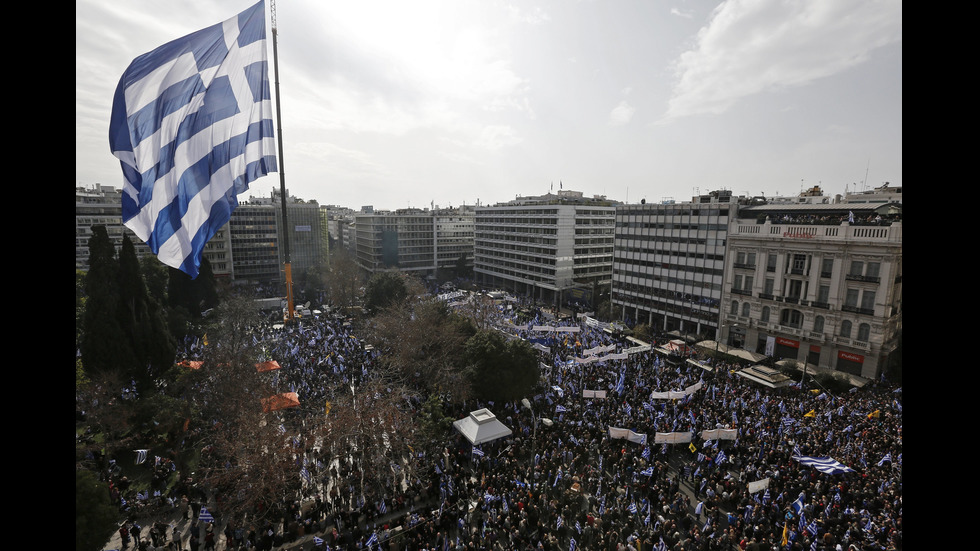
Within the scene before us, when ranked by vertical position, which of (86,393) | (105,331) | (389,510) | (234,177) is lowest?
(389,510)

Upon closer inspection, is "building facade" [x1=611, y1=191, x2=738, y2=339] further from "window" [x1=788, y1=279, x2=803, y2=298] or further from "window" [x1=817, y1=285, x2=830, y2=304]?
"window" [x1=817, y1=285, x2=830, y2=304]

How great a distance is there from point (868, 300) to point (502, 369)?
3287 cm

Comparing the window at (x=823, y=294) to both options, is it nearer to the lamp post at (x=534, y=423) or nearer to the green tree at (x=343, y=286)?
the lamp post at (x=534, y=423)

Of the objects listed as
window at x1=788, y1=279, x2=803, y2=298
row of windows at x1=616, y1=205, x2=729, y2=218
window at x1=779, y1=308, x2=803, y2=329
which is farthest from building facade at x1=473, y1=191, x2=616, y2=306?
window at x1=788, y1=279, x2=803, y2=298

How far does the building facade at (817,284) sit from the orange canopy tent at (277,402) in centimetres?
4069

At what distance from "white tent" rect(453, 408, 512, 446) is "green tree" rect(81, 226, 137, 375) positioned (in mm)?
21476

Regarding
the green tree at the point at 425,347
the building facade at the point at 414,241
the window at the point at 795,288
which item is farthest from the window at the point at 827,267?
the building facade at the point at 414,241

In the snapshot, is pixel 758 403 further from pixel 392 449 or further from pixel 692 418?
pixel 392 449

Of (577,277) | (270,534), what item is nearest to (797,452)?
(270,534)

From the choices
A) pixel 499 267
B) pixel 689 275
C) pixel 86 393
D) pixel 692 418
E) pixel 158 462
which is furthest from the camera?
pixel 499 267

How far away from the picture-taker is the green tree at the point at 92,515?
1504cm

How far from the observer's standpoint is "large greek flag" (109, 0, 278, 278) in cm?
1107

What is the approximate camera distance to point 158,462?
21.6 metres

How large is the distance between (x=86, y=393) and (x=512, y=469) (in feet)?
74.1
